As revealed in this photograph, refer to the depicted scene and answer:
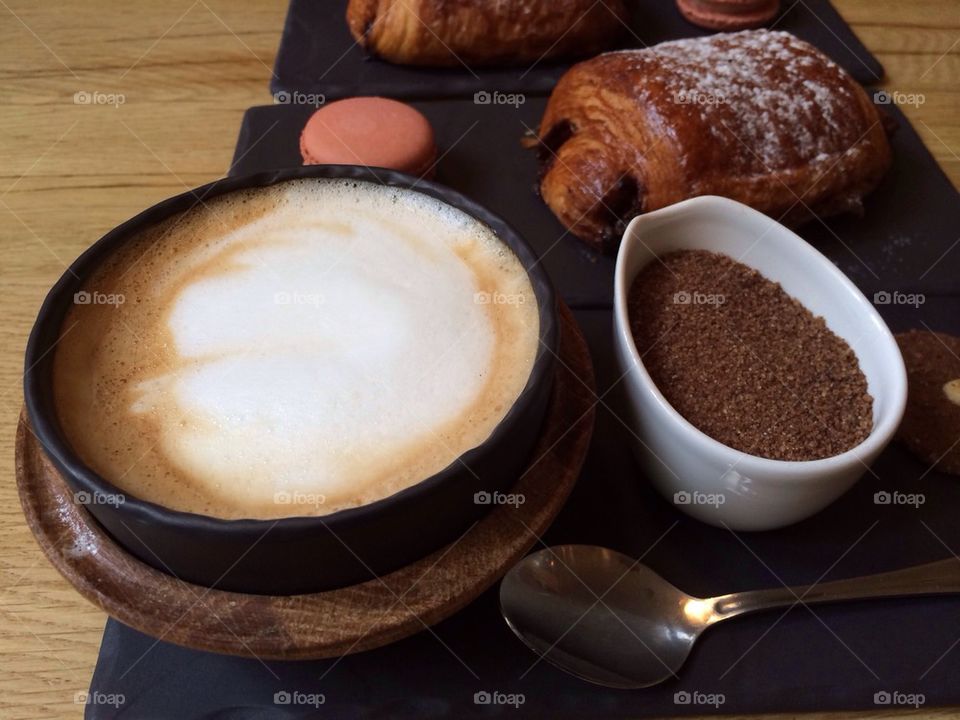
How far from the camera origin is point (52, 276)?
1143mm

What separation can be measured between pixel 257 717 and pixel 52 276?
2.35 feet

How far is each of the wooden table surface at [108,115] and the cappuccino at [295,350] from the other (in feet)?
0.87

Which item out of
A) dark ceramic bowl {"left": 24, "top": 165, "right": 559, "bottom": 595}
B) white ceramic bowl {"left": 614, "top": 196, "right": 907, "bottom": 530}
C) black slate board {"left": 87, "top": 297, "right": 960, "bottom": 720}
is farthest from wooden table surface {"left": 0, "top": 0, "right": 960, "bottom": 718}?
white ceramic bowl {"left": 614, "top": 196, "right": 907, "bottom": 530}

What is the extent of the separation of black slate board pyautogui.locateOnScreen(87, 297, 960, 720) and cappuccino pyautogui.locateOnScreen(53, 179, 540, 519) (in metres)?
0.19

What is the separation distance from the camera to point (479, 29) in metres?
1.41

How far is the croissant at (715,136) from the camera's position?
113 cm

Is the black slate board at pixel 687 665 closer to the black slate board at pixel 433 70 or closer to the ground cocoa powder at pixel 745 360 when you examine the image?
the ground cocoa powder at pixel 745 360

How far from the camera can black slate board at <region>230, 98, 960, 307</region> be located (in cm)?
116

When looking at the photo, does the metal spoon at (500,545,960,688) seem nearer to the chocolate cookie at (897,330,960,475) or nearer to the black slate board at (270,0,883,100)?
the chocolate cookie at (897,330,960,475)

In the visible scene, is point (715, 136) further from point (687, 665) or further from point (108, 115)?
point (108, 115)

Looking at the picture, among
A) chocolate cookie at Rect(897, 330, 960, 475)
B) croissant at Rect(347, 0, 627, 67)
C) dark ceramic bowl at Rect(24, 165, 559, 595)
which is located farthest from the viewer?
croissant at Rect(347, 0, 627, 67)

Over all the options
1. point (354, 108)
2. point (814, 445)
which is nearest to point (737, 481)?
point (814, 445)

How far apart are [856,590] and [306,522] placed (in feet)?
1.75

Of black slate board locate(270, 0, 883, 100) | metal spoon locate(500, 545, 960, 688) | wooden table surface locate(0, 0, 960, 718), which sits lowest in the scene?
wooden table surface locate(0, 0, 960, 718)
